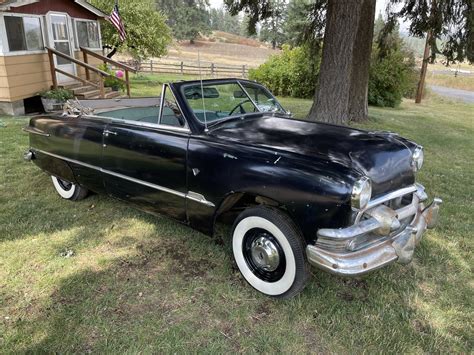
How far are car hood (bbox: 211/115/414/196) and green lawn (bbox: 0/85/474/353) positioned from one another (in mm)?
923

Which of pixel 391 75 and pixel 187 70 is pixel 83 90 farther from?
pixel 187 70

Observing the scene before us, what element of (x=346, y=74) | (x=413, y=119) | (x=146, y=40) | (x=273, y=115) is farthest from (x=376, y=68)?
(x=273, y=115)

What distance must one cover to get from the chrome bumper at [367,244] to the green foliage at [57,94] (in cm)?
1005

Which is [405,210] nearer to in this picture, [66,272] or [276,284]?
[276,284]

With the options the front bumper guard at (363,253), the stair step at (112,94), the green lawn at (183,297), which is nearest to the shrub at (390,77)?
the stair step at (112,94)

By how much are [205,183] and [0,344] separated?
5.80 ft

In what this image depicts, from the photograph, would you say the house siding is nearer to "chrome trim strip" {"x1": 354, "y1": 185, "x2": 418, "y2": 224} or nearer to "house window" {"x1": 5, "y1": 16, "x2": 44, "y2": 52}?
"house window" {"x1": 5, "y1": 16, "x2": 44, "y2": 52}

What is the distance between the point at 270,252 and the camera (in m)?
2.90

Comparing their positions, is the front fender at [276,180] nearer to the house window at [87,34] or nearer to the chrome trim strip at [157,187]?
the chrome trim strip at [157,187]

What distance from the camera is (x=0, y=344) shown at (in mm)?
2488

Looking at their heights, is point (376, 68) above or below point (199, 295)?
above

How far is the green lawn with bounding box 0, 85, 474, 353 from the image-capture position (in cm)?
256

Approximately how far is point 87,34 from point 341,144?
13.2m

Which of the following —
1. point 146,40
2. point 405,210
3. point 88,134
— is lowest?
point 405,210
